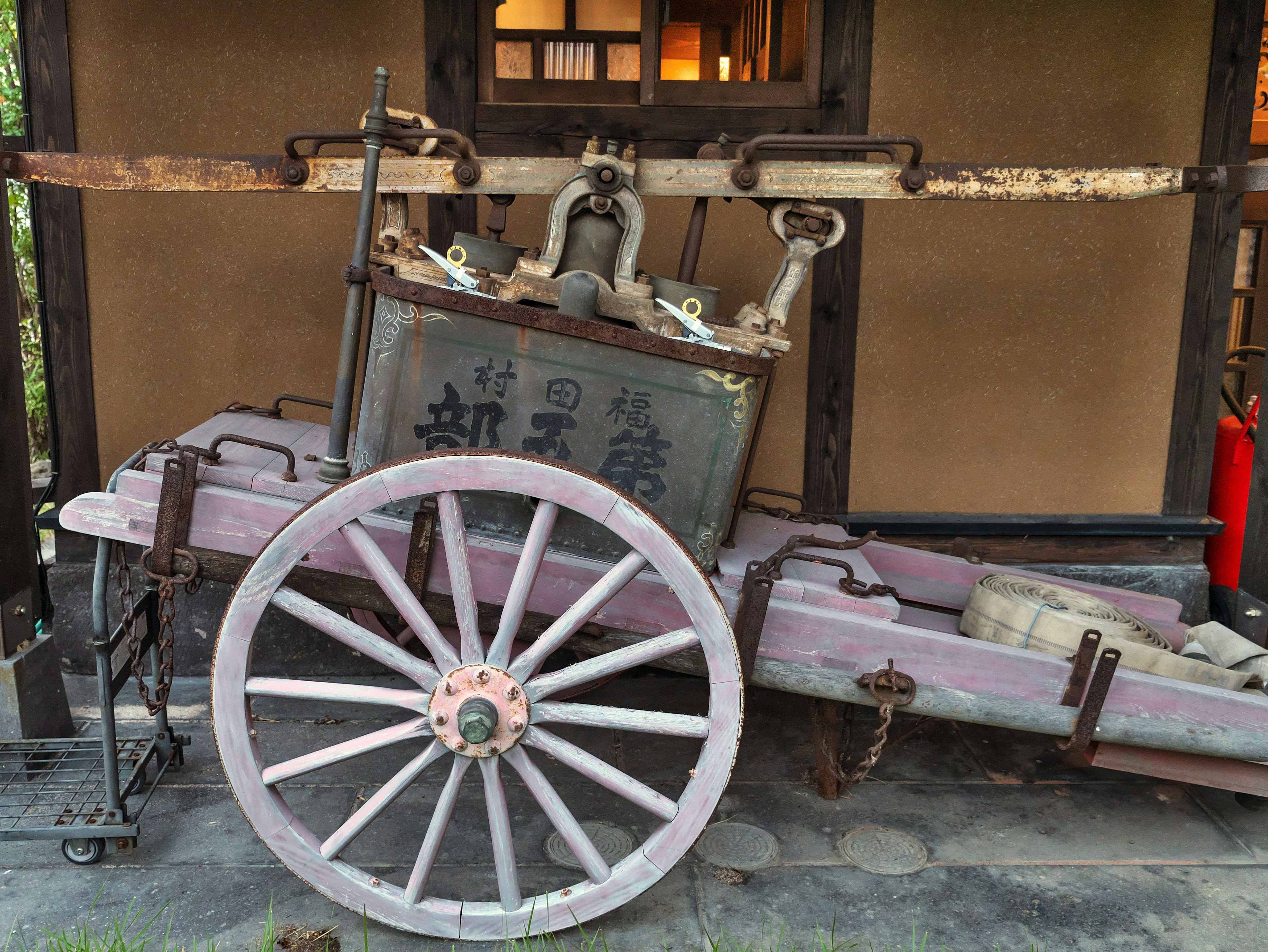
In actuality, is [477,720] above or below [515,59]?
below

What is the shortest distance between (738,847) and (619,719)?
761 millimetres

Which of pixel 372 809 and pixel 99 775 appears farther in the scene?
pixel 99 775

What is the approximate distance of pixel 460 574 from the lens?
6.61 ft

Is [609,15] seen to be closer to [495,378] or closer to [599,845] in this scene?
[495,378]

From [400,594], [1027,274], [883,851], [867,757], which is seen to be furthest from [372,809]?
[1027,274]

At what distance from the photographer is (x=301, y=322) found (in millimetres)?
3471

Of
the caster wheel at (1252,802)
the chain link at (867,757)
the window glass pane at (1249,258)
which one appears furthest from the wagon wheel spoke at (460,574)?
the window glass pane at (1249,258)

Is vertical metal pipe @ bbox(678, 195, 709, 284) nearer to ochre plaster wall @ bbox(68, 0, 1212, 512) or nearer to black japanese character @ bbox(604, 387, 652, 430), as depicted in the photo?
black japanese character @ bbox(604, 387, 652, 430)

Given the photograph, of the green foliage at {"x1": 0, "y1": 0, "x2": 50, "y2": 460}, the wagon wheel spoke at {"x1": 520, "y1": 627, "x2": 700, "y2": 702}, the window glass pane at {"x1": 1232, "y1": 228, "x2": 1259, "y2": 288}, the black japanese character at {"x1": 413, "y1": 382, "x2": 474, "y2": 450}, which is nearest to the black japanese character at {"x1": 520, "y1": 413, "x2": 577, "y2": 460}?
the black japanese character at {"x1": 413, "y1": 382, "x2": 474, "y2": 450}

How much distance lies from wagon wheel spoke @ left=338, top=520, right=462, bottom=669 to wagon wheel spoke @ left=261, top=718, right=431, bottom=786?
10 cm

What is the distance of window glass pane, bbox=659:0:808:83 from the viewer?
3361 mm

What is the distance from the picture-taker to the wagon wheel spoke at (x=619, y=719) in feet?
6.66

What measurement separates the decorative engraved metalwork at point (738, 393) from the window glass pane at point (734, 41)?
164 cm

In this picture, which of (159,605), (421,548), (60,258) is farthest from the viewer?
(60,258)
